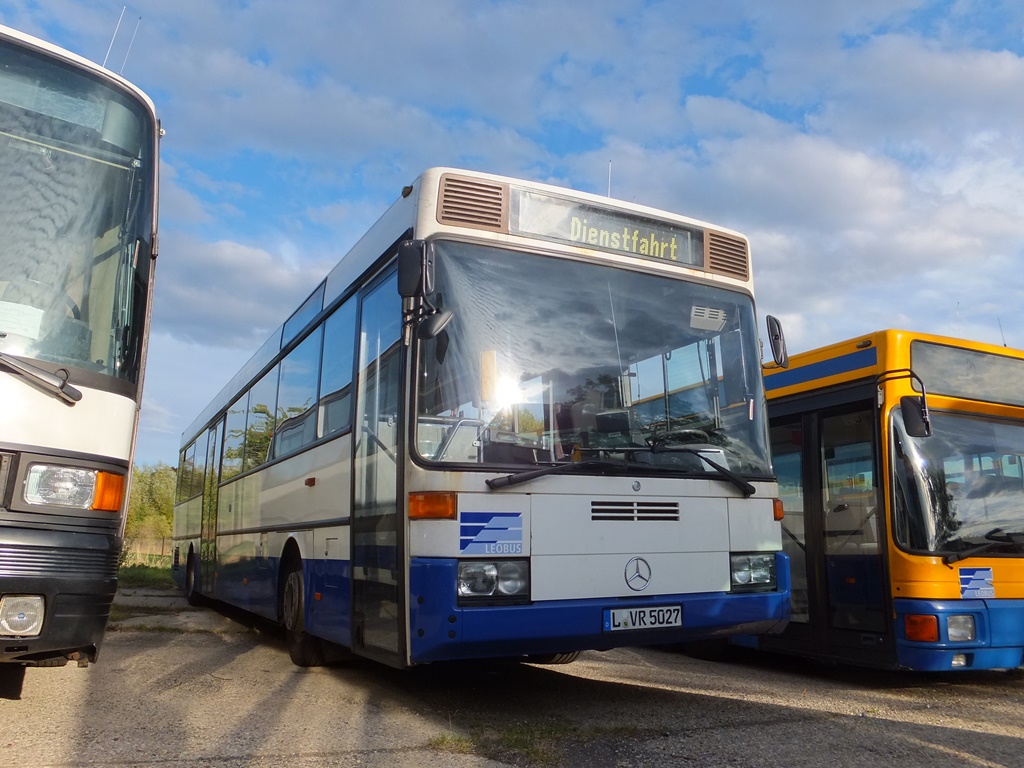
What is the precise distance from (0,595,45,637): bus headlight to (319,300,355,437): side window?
8.65ft

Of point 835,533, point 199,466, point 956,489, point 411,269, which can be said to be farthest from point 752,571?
point 199,466

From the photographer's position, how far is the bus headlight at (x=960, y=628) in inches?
255

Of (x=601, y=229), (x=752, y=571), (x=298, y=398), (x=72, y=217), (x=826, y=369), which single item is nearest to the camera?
(x=72, y=217)

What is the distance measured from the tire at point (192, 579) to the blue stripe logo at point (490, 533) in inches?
369

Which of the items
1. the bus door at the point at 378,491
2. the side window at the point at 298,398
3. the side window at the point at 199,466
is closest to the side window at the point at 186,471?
the side window at the point at 199,466

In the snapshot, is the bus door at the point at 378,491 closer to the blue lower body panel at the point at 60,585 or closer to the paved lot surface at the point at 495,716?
the paved lot surface at the point at 495,716

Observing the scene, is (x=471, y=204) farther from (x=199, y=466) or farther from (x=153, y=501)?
(x=153, y=501)

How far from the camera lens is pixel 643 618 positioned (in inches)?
209

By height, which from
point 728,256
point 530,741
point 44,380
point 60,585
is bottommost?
point 530,741

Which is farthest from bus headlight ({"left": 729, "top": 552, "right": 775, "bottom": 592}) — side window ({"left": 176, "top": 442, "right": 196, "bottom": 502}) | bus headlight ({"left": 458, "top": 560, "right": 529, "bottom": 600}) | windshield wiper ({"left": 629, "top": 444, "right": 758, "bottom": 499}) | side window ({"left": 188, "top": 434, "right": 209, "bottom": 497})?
side window ({"left": 176, "top": 442, "right": 196, "bottom": 502})

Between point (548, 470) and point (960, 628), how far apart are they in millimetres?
3563

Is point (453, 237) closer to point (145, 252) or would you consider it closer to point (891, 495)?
point (145, 252)

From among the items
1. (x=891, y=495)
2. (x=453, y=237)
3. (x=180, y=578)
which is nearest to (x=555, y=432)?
(x=453, y=237)

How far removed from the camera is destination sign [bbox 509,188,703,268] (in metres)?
5.79
